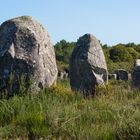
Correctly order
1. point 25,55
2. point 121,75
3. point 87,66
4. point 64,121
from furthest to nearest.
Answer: point 121,75 < point 87,66 < point 25,55 < point 64,121

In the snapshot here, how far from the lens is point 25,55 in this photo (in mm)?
12992

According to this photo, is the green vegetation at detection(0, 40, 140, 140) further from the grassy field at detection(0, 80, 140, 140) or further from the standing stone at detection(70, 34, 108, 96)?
the standing stone at detection(70, 34, 108, 96)

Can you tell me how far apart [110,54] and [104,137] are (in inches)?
1558

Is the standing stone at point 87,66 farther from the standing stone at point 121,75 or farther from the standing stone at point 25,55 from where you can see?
the standing stone at point 121,75

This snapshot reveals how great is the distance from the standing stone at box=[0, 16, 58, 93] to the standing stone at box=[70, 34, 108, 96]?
2.08 m

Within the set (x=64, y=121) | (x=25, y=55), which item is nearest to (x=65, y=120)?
(x=64, y=121)

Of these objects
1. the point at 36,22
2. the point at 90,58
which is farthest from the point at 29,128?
the point at 90,58

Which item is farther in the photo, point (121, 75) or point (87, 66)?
point (121, 75)

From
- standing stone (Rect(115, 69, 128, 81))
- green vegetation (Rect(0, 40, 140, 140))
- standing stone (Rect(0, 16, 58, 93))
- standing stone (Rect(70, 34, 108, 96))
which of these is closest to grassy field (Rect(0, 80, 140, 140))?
green vegetation (Rect(0, 40, 140, 140))

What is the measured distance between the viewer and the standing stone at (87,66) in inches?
620

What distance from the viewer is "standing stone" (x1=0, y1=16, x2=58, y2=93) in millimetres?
12625

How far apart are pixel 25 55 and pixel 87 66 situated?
11.2 feet

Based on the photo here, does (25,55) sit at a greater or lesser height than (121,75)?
greater

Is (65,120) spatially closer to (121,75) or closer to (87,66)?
(87,66)
